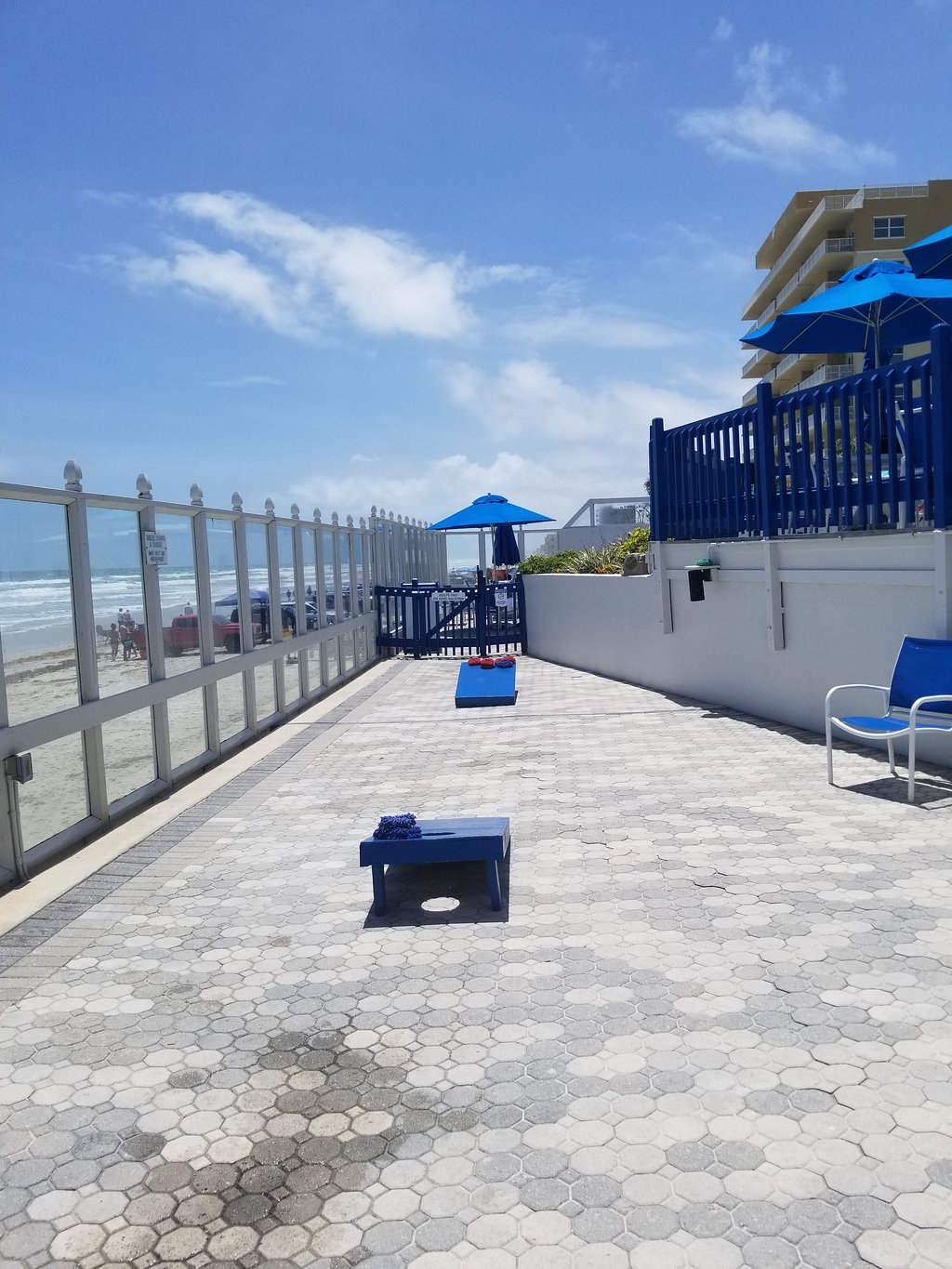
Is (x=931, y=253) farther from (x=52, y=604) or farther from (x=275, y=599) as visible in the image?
(x=52, y=604)

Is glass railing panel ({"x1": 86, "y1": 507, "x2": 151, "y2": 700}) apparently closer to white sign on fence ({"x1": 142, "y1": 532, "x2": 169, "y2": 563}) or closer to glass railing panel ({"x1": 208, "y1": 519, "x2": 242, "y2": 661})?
white sign on fence ({"x1": 142, "y1": 532, "x2": 169, "y2": 563})

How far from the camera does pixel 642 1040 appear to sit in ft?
11.2

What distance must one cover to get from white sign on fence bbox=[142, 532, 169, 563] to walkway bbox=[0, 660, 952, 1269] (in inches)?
90.1

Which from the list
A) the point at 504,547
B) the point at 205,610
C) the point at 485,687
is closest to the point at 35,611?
the point at 205,610

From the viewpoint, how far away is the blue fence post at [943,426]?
7117 mm

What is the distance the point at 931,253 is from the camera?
928 cm

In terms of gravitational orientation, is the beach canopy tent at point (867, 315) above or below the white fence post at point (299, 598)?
above

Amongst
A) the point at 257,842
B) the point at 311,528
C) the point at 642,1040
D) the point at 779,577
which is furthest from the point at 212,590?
the point at 642,1040

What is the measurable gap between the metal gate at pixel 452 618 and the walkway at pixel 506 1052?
12154 mm

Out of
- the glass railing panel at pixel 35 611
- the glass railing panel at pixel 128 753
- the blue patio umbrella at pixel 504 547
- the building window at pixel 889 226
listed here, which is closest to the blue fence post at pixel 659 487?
the glass railing panel at pixel 128 753

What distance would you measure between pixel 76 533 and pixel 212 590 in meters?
2.75

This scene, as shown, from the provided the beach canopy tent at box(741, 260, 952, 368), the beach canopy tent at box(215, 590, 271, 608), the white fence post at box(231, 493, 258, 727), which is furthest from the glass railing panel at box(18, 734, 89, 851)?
the beach canopy tent at box(741, 260, 952, 368)

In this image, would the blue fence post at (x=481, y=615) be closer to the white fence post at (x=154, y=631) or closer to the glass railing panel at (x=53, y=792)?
the white fence post at (x=154, y=631)

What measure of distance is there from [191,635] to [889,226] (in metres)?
62.1
